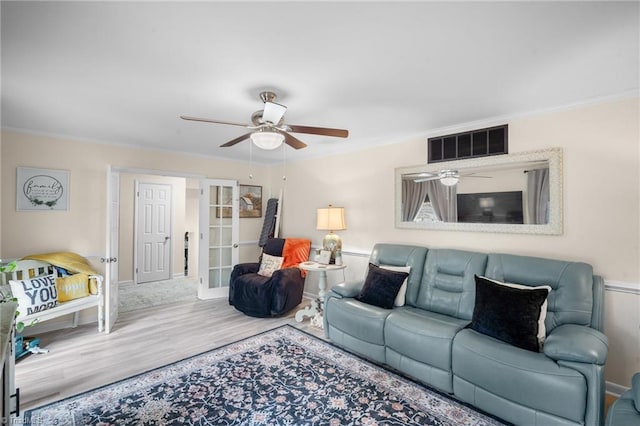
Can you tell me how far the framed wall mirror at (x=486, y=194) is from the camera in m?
2.65

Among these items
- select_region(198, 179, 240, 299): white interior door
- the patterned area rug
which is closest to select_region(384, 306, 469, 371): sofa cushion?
the patterned area rug

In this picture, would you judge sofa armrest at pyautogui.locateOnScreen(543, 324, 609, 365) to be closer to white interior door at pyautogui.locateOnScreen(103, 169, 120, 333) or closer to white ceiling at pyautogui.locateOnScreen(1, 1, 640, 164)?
white ceiling at pyautogui.locateOnScreen(1, 1, 640, 164)

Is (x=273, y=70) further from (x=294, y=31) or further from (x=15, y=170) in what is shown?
(x=15, y=170)

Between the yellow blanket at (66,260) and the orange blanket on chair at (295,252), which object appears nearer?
the yellow blanket at (66,260)

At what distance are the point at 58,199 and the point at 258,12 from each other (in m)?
3.69

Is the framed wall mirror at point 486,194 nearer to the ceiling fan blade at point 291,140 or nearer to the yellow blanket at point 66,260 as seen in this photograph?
the ceiling fan blade at point 291,140

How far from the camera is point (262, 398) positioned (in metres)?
2.26

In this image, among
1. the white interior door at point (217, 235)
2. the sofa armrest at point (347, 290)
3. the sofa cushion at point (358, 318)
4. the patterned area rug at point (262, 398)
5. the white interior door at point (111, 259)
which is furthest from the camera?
the white interior door at point (217, 235)

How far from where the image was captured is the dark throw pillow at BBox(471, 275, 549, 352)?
2.07 meters

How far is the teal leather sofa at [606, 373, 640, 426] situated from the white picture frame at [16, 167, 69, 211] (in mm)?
5209

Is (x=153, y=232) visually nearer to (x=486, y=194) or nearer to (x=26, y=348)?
(x=26, y=348)

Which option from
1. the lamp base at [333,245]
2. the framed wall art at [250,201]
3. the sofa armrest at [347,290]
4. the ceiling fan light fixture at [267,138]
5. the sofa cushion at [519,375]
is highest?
the ceiling fan light fixture at [267,138]

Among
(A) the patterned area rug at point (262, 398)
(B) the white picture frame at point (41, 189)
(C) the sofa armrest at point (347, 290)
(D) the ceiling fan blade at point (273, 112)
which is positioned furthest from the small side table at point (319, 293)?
(B) the white picture frame at point (41, 189)

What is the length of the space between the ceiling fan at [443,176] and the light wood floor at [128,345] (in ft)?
7.11
